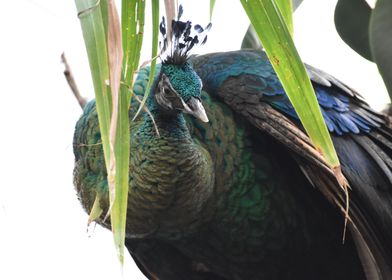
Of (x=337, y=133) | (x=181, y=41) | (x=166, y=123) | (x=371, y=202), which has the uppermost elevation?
Answer: (x=181, y=41)

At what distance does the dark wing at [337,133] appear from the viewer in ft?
8.30

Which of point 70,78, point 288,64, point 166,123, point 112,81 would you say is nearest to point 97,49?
point 112,81

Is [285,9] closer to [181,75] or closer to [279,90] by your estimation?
[181,75]

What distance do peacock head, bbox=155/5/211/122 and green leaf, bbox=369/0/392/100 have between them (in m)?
0.47

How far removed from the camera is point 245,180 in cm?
273

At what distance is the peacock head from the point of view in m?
2.27

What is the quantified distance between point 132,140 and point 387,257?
2.97 feet

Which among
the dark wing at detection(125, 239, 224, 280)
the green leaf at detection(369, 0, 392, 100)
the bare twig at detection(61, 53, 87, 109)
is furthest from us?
the dark wing at detection(125, 239, 224, 280)

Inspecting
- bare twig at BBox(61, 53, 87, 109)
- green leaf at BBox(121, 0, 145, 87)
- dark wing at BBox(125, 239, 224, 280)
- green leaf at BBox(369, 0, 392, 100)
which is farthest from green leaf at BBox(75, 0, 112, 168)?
dark wing at BBox(125, 239, 224, 280)

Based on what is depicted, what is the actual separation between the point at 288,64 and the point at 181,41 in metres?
0.78

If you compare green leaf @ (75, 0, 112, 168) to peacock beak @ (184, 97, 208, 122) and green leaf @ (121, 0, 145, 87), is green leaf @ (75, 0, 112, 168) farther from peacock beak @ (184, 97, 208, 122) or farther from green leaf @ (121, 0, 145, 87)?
peacock beak @ (184, 97, 208, 122)

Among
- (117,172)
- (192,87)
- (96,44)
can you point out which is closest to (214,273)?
(192,87)

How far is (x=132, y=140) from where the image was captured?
2525mm

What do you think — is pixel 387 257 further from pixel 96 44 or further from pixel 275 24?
pixel 96 44
